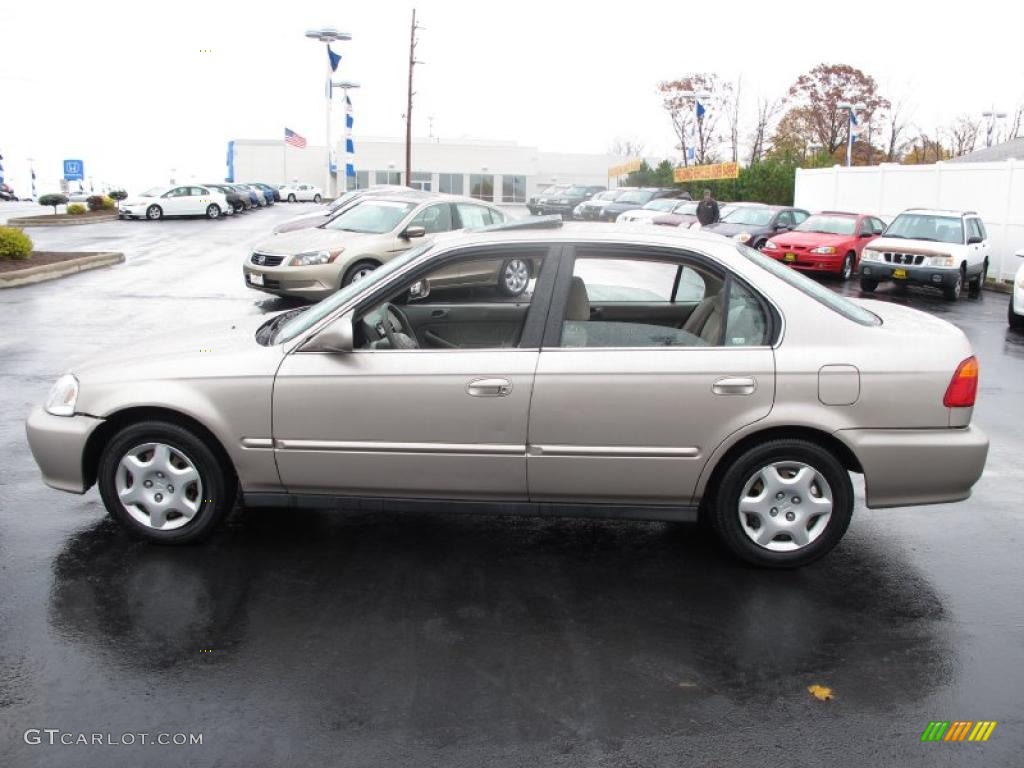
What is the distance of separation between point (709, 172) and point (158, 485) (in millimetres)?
40121

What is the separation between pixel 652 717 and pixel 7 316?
40.6 feet

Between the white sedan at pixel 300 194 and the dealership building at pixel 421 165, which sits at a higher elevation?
the dealership building at pixel 421 165

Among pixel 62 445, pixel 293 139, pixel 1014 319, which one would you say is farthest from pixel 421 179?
pixel 62 445

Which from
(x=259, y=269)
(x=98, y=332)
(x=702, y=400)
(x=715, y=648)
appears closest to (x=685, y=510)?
(x=702, y=400)

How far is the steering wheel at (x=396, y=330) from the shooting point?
5.27 metres

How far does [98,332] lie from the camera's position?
1228cm

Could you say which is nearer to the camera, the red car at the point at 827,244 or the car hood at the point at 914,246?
the car hood at the point at 914,246

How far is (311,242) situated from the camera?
14.7m

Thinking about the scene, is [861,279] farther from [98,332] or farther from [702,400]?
[702,400]

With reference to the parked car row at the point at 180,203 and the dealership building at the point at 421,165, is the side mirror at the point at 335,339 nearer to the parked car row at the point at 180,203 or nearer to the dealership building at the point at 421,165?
the parked car row at the point at 180,203

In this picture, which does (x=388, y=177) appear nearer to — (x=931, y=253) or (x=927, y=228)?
(x=927, y=228)

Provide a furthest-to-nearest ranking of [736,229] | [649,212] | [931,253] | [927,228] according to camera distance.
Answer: [649,212], [736,229], [927,228], [931,253]

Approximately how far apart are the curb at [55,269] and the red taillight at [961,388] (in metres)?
15.9

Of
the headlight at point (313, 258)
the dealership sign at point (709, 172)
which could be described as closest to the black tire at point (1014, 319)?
the headlight at point (313, 258)
